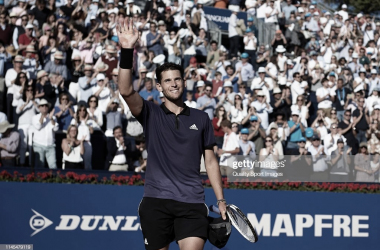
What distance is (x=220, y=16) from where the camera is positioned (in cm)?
2297

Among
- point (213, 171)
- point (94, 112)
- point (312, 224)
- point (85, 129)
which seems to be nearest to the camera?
point (213, 171)

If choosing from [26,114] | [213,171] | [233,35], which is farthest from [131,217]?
[233,35]

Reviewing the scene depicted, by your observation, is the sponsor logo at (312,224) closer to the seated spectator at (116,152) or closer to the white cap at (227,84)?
the seated spectator at (116,152)

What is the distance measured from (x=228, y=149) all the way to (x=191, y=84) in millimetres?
3554

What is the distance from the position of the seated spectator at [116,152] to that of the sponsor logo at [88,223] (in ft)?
5.95

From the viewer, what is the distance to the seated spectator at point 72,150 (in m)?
12.8

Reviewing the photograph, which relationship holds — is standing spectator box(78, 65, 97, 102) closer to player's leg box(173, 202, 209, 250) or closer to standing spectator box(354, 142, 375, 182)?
standing spectator box(354, 142, 375, 182)

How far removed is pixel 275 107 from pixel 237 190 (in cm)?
504

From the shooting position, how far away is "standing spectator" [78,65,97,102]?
14969 mm

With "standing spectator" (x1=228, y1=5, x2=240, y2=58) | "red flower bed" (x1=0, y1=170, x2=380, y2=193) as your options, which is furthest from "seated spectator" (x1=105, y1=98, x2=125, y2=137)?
"standing spectator" (x1=228, y1=5, x2=240, y2=58)

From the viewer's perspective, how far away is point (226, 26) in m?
23.0

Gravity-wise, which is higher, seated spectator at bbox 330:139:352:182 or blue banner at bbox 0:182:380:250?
seated spectator at bbox 330:139:352:182

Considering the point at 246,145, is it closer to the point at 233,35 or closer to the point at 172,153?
the point at 233,35

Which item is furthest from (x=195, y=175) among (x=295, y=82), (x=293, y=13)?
(x=293, y=13)
